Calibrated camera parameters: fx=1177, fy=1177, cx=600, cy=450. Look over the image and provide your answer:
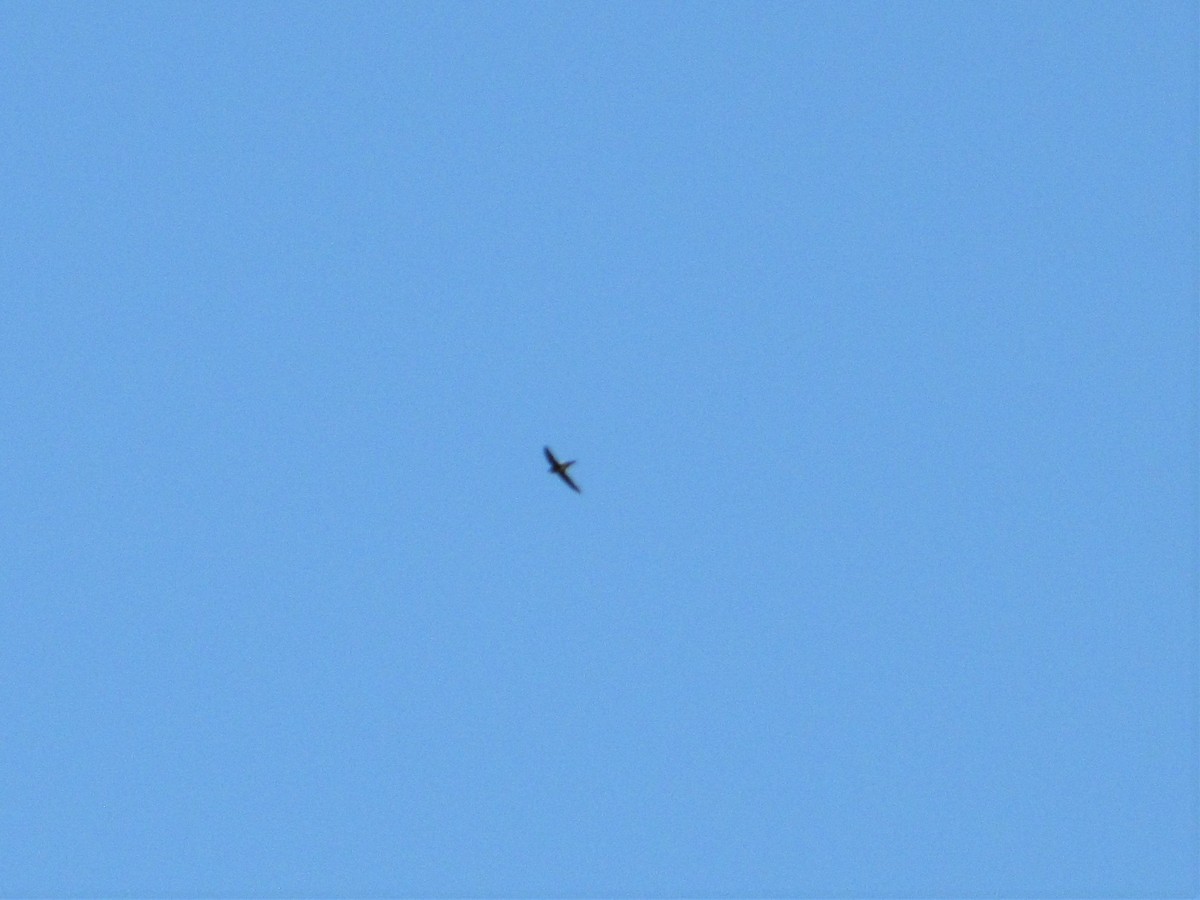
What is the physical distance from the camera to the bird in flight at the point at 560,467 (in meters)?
44.0

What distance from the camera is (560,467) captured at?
4425 centimetres

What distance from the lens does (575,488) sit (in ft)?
144

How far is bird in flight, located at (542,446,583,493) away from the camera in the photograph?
44.0 m
